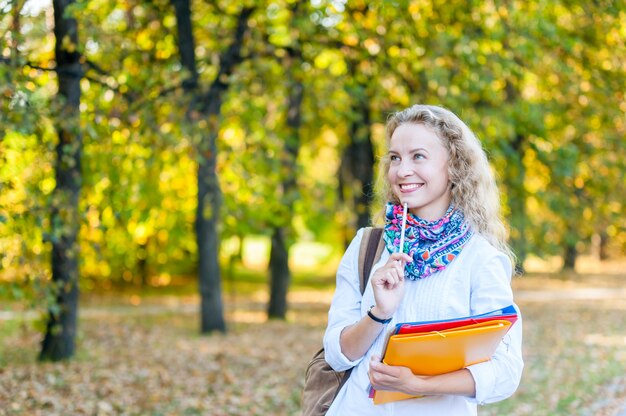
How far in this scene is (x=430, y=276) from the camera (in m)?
2.59

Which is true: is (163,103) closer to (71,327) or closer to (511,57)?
(71,327)

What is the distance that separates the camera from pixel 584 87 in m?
12.9

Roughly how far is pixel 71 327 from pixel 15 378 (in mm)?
1428

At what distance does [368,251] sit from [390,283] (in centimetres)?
33

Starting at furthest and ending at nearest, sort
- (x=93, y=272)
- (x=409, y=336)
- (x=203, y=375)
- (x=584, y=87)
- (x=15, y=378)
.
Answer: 1. (x=93, y=272)
2. (x=584, y=87)
3. (x=203, y=375)
4. (x=15, y=378)
5. (x=409, y=336)

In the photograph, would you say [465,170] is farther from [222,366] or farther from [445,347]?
[222,366]

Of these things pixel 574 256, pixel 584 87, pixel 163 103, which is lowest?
pixel 574 256

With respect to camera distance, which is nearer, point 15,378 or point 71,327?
point 15,378

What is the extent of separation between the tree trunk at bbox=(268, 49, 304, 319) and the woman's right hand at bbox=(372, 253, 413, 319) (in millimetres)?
7901

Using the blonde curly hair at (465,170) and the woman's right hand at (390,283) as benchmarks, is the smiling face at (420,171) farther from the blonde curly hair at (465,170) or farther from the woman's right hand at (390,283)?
the woman's right hand at (390,283)

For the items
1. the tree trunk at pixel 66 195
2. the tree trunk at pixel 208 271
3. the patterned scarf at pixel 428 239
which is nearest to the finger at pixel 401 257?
the patterned scarf at pixel 428 239

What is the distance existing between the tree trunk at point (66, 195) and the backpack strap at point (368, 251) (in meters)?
Answer: 4.81

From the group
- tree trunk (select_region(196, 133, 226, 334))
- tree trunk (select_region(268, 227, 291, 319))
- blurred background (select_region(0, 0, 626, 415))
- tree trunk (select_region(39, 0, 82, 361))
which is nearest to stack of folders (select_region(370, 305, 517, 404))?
blurred background (select_region(0, 0, 626, 415))

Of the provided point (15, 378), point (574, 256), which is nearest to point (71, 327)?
point (15, 378)
